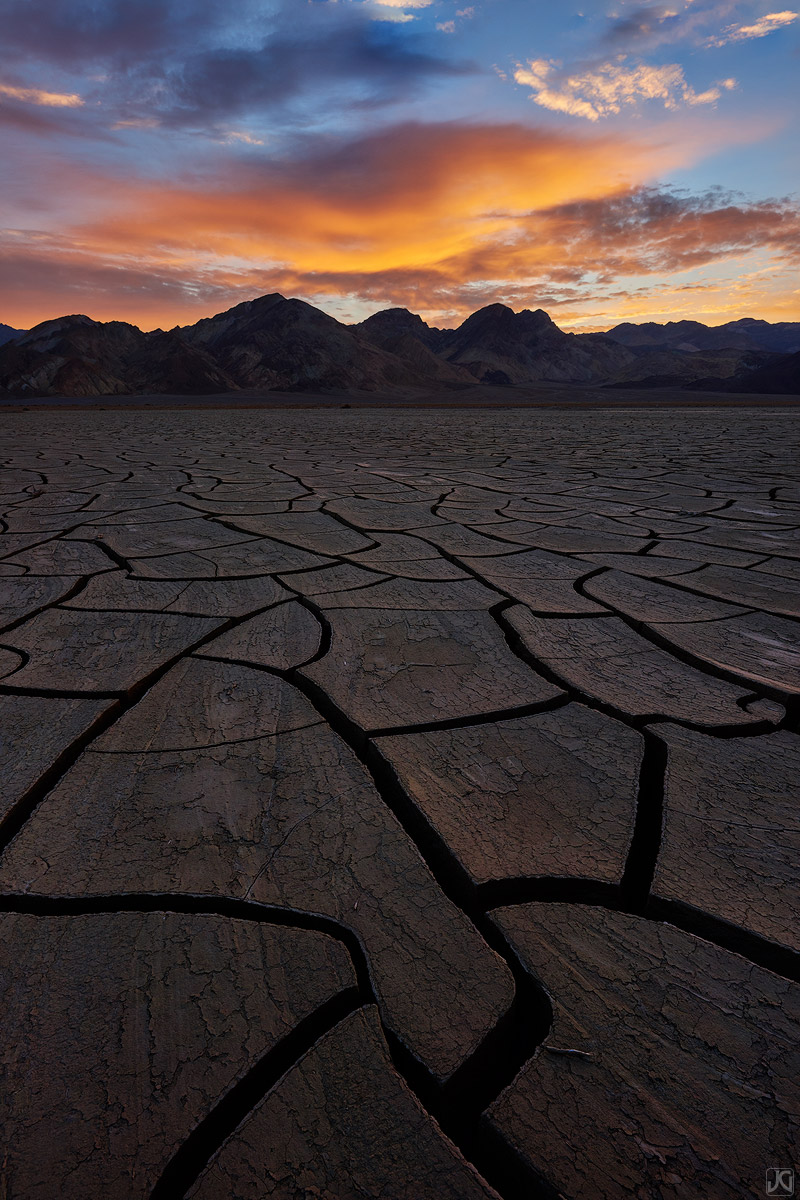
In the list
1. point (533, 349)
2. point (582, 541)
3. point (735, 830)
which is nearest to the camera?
point (735, 830)

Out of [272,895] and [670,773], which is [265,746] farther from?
[670,773]

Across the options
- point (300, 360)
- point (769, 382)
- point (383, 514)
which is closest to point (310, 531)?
point (383, 514)

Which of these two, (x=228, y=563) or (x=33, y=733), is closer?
(x=33, y=733)

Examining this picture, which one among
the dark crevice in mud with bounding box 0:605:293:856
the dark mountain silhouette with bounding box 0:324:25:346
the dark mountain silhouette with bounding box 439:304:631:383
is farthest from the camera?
the dark mountain silhouette with bounding box 0:324:25:346

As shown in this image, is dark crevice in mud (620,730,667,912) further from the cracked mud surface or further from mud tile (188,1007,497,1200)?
mud tile (188,1007,497,1200)

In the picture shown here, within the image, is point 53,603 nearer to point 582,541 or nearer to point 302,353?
point 582,541

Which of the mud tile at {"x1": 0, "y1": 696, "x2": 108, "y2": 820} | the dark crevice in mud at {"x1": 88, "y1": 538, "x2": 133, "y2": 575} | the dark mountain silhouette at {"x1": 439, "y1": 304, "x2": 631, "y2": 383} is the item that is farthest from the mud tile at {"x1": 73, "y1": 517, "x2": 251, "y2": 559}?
the dark mountain silhouette at {"x1": 439, "y1": 304, "x2": 631, "y2": 383}
